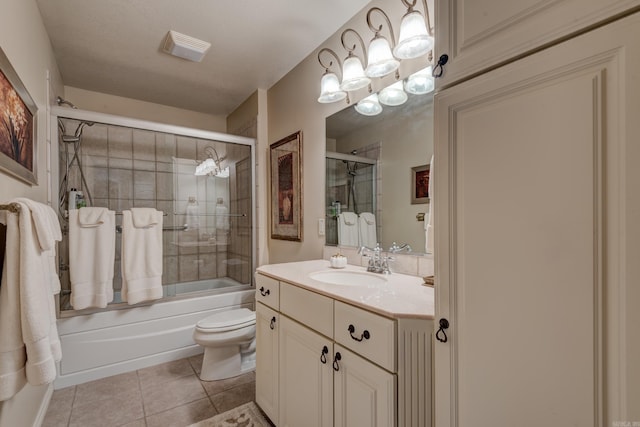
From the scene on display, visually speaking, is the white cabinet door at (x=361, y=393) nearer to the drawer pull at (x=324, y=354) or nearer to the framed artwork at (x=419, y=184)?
the drawer pull at (x=324, y=354)

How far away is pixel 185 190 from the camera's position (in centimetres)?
306

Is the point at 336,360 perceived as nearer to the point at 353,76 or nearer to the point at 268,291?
the point at 268,291

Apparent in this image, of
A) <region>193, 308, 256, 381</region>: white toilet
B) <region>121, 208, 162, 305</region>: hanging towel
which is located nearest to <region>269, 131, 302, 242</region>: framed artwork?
<region>193, 308, 256, 381</region>: white toilet

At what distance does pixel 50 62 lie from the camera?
2.14 metres

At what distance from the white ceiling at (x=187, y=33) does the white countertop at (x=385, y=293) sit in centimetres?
164

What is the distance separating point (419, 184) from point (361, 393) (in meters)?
1.01

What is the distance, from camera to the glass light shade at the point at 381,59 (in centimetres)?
157

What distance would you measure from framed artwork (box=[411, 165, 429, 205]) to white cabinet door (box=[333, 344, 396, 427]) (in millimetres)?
848

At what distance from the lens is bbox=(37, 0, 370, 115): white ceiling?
5.98 ft

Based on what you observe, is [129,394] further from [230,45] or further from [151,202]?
[230,45]

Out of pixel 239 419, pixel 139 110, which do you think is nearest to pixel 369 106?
pixel 239 419

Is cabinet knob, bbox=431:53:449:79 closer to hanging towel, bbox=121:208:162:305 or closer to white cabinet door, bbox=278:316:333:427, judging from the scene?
white cabinet door, bbox=278:316:333:427

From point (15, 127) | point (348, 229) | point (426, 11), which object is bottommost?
point (348, 229)

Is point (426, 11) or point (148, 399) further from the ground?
point (426, 11)
